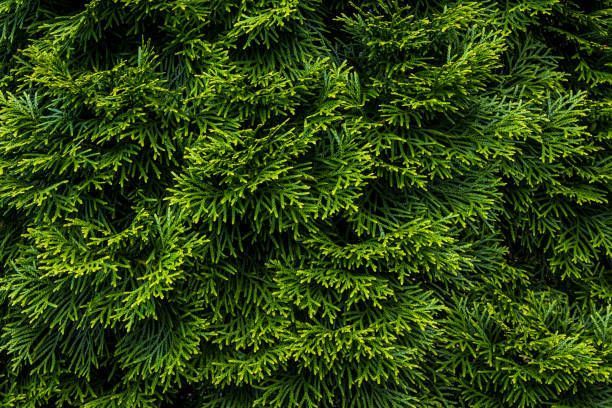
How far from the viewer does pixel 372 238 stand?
2393 mm

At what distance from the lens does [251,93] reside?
2.30 metres

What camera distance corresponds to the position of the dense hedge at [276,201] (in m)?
2.29

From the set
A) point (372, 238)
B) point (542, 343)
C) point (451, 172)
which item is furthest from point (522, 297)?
point (372, 238)

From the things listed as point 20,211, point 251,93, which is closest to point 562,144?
point 251,93

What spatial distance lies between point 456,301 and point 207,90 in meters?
1.43

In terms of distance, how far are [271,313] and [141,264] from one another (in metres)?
0.57

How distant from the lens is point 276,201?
2346 mm

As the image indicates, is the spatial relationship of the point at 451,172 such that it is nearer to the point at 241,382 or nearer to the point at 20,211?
the point at 241,382

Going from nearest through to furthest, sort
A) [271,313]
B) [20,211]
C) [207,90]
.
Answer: [207,90]
[271,313]
[20,211]

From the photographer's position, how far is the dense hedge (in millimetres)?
2289

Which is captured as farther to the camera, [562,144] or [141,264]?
[562,144]

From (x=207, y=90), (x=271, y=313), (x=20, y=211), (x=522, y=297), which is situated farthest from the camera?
(x=522, y=297)

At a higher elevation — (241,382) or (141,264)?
(141,264)

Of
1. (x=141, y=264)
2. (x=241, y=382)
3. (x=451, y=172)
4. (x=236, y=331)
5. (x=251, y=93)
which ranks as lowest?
(x=241, y=382)
